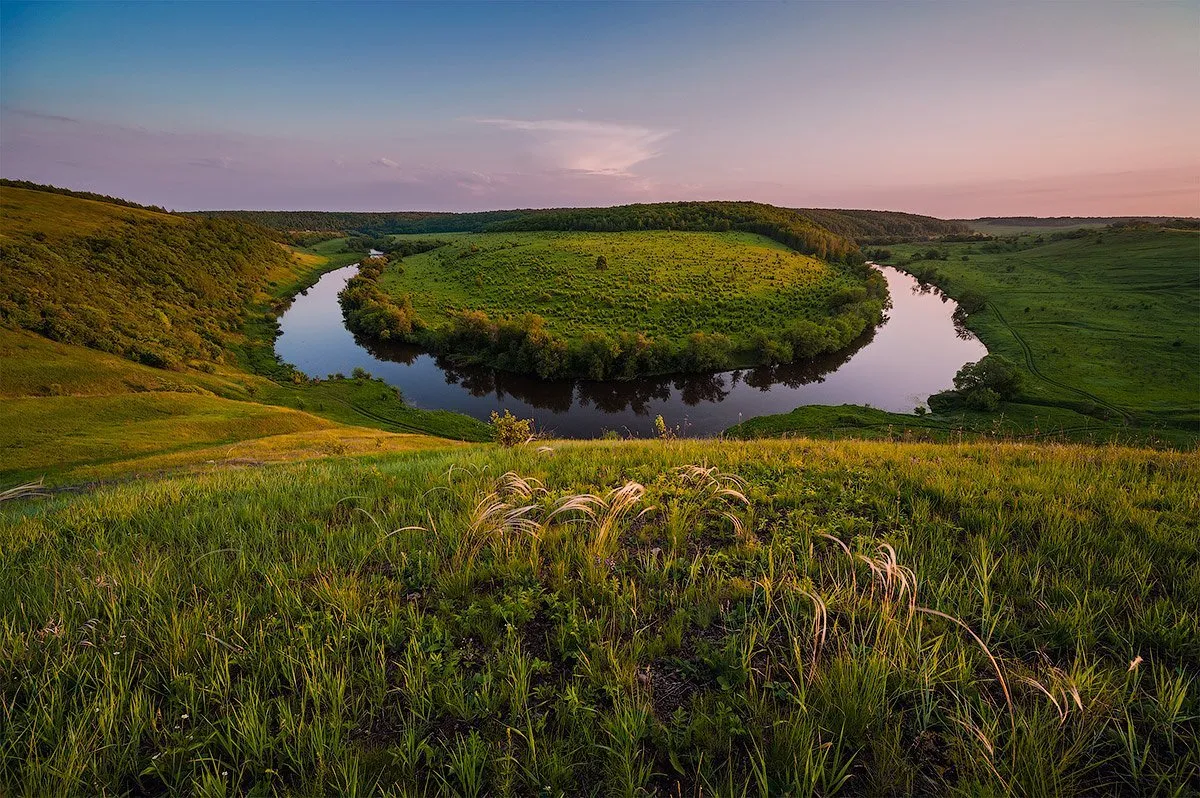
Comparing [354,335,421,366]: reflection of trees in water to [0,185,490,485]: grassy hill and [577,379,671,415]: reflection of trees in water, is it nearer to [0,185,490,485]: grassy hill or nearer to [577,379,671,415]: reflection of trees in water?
[0,185,490,485]: grassy hill

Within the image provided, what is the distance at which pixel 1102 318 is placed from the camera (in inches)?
2776

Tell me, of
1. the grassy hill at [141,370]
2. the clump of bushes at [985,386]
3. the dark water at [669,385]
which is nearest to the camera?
the grassy hill at [141,370]

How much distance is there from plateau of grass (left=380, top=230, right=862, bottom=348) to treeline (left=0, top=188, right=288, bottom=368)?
104 feet

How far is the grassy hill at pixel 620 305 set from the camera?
201ft

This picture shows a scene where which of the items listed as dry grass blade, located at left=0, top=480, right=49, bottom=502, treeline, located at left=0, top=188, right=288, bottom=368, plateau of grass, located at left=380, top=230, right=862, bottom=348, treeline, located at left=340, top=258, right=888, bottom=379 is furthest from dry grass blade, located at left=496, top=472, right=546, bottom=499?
treeline, located at left=0, top=188, right=288, bottom=368

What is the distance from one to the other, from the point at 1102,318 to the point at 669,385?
73.7 metres

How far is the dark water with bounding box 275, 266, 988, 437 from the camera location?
52281 mm

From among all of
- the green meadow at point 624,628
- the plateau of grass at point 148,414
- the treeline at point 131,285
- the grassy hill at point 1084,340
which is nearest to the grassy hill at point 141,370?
the plateau of grass at point 148,414

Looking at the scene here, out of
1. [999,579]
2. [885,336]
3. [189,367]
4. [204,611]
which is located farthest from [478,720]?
[885,336]

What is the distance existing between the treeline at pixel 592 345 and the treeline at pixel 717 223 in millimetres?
66495

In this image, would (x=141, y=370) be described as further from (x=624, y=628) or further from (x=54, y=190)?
(x=54, y=190)

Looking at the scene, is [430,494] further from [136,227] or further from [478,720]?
[136,227]

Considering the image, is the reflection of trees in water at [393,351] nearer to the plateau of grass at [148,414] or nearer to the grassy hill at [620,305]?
the grassy hill at [620,305]

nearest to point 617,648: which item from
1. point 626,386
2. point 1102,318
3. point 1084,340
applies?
point 626,386
